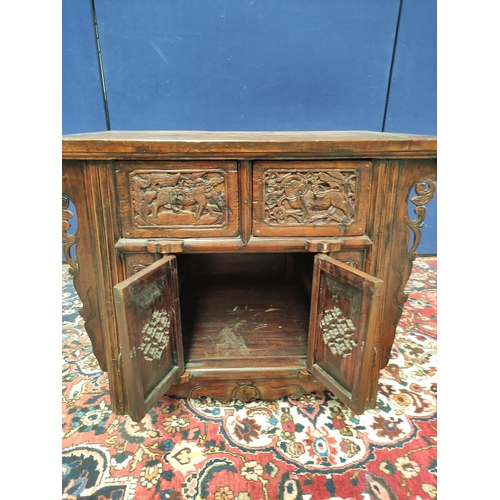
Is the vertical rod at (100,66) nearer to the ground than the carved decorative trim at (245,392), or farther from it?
Answer: farther from it

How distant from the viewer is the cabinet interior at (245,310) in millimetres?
1169

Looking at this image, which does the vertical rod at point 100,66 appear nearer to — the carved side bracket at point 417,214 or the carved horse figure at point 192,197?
the carved horse figure at point 192,197

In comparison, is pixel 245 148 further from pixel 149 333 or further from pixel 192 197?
pixel 149 333

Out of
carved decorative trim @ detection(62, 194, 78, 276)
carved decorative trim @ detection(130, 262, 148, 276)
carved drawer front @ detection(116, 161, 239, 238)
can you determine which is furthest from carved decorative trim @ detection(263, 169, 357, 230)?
carved decorative trim @ detection(62, 194, 78, 276)

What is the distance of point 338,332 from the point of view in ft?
3.21

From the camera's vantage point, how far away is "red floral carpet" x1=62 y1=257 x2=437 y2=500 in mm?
872

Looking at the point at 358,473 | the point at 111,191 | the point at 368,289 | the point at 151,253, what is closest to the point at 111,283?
the point at 151,253

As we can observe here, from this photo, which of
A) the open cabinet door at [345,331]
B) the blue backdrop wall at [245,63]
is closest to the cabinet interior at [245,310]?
the open cabinet door at [345,331]

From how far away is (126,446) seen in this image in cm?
→ 100

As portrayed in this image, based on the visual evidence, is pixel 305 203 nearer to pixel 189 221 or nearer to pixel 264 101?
pixel 189 221

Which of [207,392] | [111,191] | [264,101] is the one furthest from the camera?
[264,101]

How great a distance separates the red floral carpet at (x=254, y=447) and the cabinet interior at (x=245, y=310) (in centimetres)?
18

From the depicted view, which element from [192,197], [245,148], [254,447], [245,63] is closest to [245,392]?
[254,447]

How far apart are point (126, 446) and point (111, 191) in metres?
0.80
